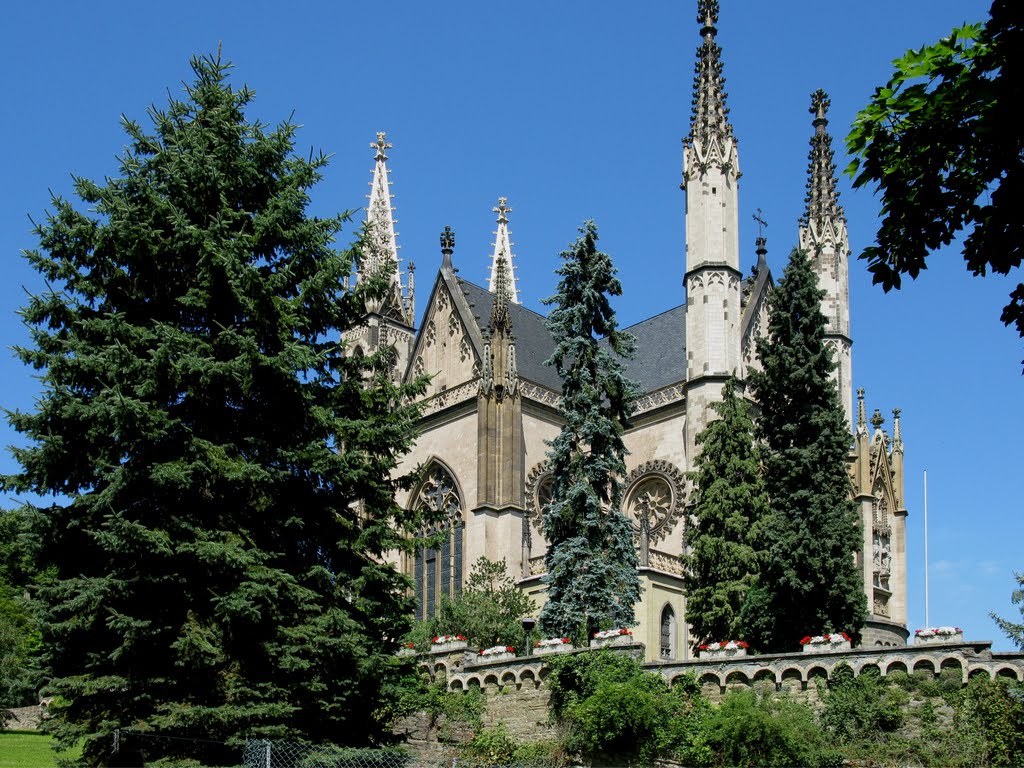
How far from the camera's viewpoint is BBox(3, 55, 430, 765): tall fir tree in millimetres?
21750

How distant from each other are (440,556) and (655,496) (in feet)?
27.4

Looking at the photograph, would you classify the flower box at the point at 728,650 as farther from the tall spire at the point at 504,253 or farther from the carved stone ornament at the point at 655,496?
the tall spire at the point at 504,253

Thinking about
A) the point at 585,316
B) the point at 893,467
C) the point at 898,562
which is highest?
the point at 585,316

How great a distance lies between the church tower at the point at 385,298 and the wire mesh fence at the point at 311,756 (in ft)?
110

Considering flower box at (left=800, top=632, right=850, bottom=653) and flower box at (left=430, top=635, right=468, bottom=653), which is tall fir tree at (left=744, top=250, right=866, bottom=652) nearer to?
flower box at (left=800, top=632, right=850, bottom=653)

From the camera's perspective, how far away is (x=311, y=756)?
20.6m

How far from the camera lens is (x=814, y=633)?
3197 centimetres

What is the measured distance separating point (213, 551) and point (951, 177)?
14797 mm

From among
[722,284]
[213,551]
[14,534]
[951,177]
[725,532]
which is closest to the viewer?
[951,177]

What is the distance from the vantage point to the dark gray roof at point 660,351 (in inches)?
2008

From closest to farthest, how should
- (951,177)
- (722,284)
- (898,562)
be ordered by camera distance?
(951,177) → (722,284) → (898,562)

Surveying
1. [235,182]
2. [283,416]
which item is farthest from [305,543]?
[235,182]

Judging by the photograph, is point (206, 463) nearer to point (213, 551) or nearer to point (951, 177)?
point (213, 551)

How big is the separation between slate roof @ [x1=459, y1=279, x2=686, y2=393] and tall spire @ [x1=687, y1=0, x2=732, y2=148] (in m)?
8.86
